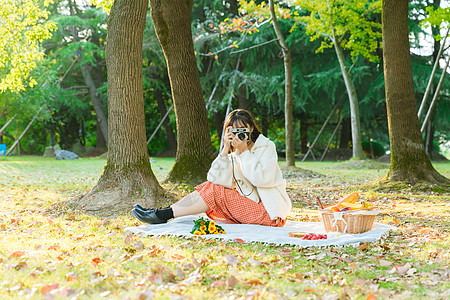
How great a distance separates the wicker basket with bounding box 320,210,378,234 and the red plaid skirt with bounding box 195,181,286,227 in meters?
0.55

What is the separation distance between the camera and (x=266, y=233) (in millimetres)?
4418

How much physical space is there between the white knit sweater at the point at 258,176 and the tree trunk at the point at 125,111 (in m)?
1.92

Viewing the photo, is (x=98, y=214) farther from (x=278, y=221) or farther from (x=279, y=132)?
(x=279, y=132)

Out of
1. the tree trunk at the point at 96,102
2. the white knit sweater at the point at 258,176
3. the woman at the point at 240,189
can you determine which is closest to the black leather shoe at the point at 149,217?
the woman at the point at 240,189

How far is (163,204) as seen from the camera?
636cm

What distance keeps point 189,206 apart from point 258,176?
2.61 ft

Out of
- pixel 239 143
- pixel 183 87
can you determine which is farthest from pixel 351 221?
pixel 183 87

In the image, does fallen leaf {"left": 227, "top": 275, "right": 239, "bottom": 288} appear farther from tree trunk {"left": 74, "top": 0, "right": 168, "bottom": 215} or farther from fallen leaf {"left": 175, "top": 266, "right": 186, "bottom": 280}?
tree trunk {"left": 74, "top": 0, "right": 168, "bottom": 215}

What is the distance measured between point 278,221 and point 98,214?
2432mm

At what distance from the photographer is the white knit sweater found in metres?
4.65

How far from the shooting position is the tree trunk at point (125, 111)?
6465mm

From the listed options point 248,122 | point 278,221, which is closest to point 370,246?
point 278,221

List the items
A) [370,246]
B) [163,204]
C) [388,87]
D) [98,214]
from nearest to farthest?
A: [370,246] → [98,214] → [163,204] → [388,87]

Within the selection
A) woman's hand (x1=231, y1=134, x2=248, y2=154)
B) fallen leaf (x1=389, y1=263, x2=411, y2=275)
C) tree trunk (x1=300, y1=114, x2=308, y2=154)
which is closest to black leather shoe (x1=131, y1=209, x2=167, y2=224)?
woman's hand (x1=231, y1=134, x2=248, y2=154)
